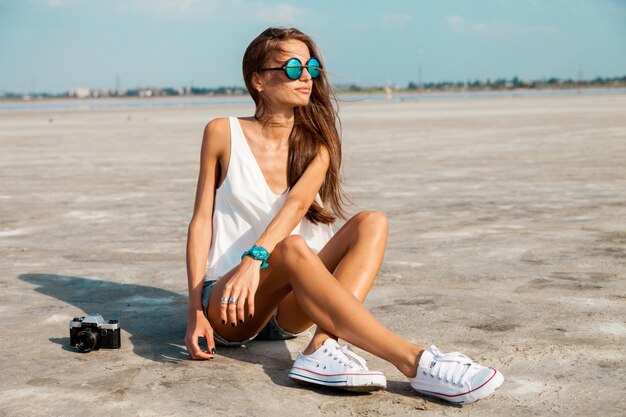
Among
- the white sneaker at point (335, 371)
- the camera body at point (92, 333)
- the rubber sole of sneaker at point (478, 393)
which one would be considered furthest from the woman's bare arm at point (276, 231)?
the rubber sole of sneaker at point (478, 393)

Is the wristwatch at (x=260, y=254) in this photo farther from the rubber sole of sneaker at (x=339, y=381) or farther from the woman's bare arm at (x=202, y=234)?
the rubber sole of sneaker at (x=339, y=381)

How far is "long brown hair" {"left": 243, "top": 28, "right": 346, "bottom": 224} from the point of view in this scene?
4414 mm

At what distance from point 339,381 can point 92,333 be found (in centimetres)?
138

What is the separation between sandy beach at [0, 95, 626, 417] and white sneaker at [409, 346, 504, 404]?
63 mm

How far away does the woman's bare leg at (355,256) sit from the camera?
4.09 metres

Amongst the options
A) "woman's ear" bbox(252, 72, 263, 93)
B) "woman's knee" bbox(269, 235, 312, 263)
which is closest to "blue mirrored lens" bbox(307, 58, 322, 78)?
"woman's ear" bbox(252, 72, 263, 93)

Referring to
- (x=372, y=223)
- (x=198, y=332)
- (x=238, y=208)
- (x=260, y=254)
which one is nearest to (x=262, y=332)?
(x=198, y=332)

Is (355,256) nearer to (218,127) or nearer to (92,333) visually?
(218,127)

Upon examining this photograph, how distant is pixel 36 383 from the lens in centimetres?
404

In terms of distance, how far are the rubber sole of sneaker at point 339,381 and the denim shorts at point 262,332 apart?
2.00 feet

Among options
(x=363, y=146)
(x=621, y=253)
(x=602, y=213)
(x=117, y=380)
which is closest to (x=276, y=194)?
(x=117, y=380)

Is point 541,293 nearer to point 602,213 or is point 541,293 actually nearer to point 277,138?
point 277,138

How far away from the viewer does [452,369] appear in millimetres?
3623

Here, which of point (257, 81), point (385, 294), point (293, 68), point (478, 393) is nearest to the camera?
point (478, 393)
